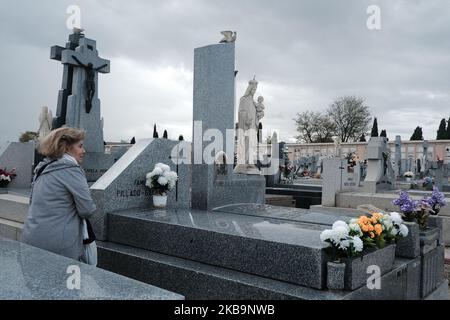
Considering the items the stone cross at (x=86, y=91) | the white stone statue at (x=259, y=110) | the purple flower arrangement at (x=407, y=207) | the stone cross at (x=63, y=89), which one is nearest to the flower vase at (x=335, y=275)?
the purple flower arrangement at (x=407, y=207)

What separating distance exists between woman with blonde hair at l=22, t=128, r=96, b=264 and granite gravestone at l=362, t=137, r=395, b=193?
1022cm

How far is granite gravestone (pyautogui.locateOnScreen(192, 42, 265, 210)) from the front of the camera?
628 centimetres

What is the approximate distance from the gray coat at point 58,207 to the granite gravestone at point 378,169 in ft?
33.6

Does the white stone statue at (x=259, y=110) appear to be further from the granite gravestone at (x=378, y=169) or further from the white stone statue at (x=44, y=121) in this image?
the white stone statue at (x=44, y=121)

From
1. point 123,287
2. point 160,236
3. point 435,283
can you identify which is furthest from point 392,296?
point 123,287

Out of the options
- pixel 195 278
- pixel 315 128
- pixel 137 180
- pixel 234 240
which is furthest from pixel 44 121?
pixel 315 128

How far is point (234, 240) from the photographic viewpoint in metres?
3.77

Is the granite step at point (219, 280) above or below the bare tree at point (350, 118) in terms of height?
below

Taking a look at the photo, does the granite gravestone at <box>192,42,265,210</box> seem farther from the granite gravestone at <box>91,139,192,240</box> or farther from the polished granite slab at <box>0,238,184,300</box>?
the polished granite slab at <box>0,238,184,300</box>

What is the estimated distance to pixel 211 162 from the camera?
635cm

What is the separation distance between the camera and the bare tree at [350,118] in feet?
146

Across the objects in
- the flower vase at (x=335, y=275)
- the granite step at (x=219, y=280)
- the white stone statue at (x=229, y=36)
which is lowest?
the granite step at (x=219, y=280)

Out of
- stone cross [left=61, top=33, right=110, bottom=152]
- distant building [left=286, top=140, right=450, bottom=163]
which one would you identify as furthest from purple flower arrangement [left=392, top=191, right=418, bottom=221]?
distant building [left=286, top=140, right=450, bottom=163]
